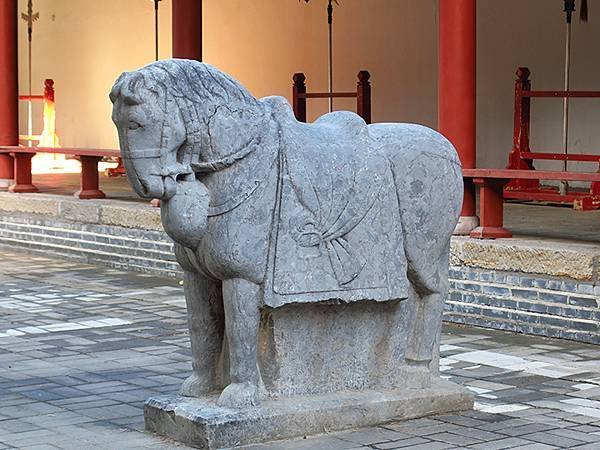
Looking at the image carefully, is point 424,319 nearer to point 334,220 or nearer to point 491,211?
point 334,220

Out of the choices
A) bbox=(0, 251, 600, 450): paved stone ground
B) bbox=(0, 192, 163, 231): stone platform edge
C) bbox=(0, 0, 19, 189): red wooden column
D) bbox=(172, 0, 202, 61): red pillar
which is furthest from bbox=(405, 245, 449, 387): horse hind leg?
bbox=(0, 0, 19, 189): red wooden column

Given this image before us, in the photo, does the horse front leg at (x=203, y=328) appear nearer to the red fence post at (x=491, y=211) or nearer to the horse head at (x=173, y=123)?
the horse head at (x=173, y=123)

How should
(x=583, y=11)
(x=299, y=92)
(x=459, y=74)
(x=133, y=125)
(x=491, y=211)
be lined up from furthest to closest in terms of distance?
(x=299, y=92) < (x=583, y=11) < (x=459, y=74) < (x=491, y=211) < (x=133, y=125)

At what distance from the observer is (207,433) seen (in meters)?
5.91

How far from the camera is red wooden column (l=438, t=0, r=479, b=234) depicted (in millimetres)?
10047

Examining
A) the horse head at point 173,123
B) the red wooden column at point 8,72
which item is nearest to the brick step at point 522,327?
the horse head at point 173,123

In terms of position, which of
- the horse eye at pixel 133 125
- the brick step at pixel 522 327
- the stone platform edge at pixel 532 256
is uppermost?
the horse eye at pixel 133 125

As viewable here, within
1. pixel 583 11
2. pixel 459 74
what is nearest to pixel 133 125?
pixel 459 74

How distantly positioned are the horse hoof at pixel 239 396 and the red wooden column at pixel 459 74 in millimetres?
4243

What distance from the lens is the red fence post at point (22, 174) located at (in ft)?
46.4

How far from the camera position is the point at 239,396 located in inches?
239

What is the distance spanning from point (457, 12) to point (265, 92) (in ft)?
26.1

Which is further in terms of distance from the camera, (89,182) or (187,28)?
(89,182)

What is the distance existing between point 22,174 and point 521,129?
16.3 ft
